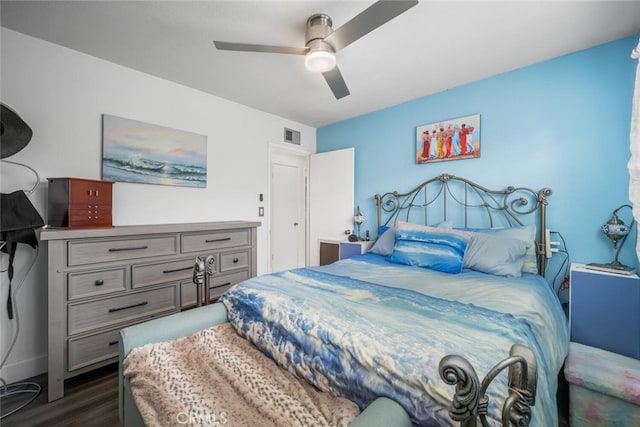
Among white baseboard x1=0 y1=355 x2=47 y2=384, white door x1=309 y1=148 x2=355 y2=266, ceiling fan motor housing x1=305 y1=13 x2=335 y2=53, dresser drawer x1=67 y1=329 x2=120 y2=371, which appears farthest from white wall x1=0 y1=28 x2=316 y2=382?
ceiling fan motor housing x1=305 y1=13 x2=335 y2=53

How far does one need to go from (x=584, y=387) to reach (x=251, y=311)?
1.82 metres

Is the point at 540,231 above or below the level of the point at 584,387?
above

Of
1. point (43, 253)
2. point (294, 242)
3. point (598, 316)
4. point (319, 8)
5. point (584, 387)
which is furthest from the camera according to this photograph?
point (294, 242)

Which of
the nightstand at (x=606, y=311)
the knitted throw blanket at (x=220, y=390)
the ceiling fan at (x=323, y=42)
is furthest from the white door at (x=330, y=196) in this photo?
the knitted throw blanket at (x=220, y=390)

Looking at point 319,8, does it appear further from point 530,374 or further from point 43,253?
point 43,253

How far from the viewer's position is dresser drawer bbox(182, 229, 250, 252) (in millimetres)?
2379

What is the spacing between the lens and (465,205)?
2812 mm

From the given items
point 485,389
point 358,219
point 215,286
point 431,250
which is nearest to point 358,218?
point 358,219

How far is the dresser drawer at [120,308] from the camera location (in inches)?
71.4

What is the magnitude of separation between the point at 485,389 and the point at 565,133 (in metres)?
2.62

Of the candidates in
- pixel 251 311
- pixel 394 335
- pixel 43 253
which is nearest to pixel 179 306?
pixel 43 253

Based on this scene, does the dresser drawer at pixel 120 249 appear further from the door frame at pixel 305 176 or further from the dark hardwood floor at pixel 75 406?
the door frame at pixel 305 176

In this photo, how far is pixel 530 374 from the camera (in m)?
0.59

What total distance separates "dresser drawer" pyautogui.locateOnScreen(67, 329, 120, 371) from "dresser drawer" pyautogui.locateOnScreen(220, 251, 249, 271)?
947mm
